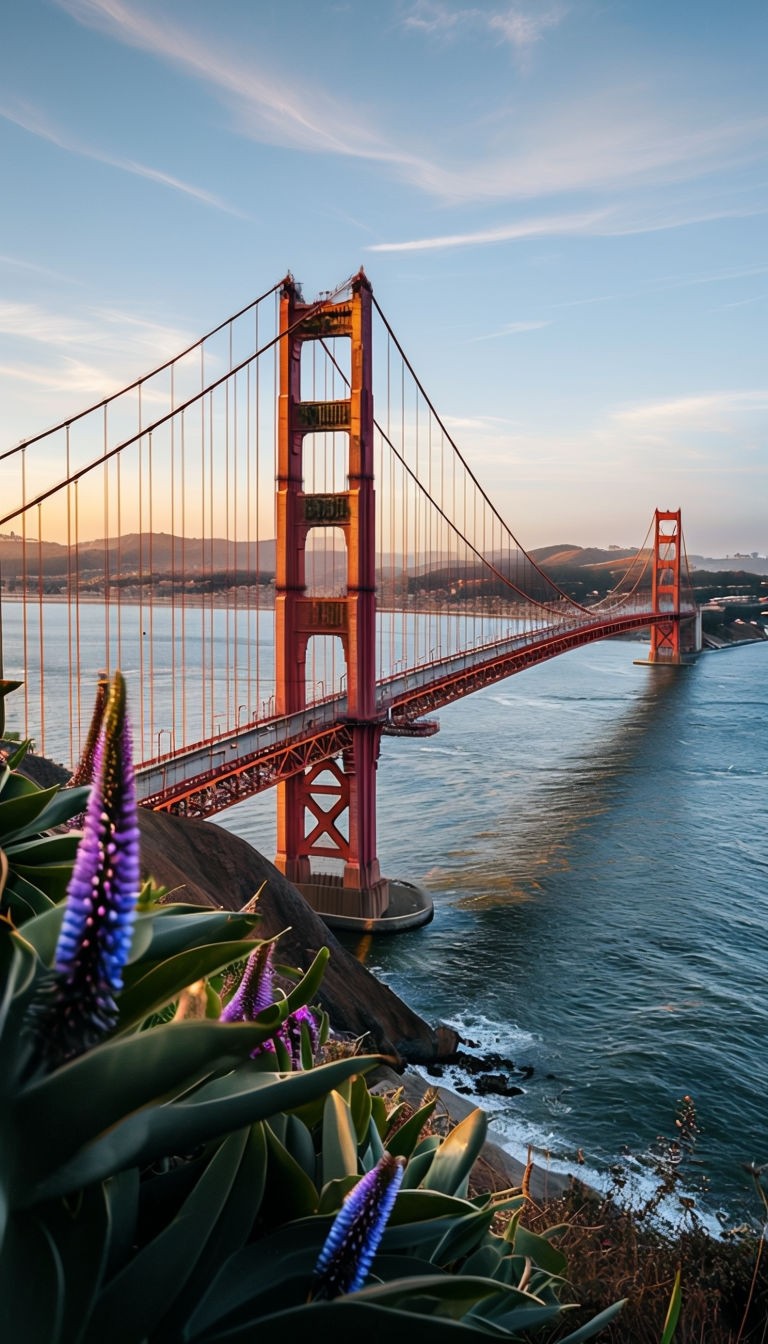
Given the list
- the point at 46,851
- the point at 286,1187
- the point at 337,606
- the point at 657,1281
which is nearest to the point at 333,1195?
the point at 286,1187

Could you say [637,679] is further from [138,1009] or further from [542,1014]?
[138,1009]

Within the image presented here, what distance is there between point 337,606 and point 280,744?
14.4 feet

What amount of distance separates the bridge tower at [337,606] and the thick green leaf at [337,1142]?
21.6 meters

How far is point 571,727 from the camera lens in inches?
2232

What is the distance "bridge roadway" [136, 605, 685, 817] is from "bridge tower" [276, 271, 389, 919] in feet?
2.80

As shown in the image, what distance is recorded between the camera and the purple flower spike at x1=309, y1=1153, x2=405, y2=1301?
1.38 m

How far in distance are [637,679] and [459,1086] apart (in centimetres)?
7119

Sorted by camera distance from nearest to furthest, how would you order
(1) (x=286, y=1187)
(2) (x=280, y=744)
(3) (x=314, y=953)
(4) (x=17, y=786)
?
1. (1) (x=286, y=1187)
2. (4) (x=17, y=786)
3. (3) (x=314, y=953)
4. (2) (x=280, y=744)

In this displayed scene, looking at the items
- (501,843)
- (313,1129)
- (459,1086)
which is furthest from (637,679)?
(313,1129)

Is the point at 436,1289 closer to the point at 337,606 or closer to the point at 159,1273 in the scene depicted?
the point at 159,1273

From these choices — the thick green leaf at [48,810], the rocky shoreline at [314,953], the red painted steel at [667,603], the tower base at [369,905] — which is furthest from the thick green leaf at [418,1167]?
the red painted steel at [667,603]

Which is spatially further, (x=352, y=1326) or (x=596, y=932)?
(x=596, y=932)

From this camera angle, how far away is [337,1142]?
1949 mm

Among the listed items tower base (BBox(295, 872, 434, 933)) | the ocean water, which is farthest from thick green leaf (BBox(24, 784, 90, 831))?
tower base (BBox(295, 872, 434, 933))
